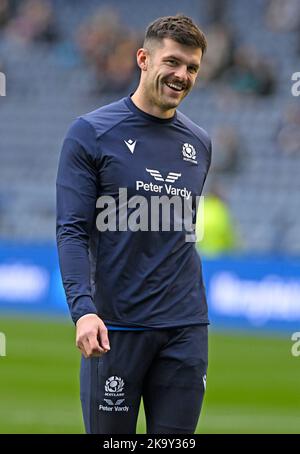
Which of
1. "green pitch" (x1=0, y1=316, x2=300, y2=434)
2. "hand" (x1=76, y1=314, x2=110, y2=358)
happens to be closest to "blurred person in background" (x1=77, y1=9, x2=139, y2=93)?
"green pitch" (x1=0, y1=316, x2=300, y2=434)

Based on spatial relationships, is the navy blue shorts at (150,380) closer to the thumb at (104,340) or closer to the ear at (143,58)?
the thumb at (104,340)

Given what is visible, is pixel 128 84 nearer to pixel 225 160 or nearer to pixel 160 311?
pixel 225 160

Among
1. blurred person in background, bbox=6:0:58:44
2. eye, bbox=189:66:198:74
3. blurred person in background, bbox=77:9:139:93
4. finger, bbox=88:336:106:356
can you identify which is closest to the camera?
finger, bbox=88:336:106:356

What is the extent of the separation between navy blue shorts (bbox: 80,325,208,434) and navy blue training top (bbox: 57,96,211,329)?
0.08 metres

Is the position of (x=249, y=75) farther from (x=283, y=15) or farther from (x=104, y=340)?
(x=104, y=340)

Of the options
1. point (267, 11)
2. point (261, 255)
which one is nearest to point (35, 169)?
point (267, 11)

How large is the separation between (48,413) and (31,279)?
7950 millimetres

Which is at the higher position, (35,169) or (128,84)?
(128,84)

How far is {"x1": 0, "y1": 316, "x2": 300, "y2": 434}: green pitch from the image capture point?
10355 mm

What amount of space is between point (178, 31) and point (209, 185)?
16.2 m

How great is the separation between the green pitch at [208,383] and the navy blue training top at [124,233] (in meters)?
4.13

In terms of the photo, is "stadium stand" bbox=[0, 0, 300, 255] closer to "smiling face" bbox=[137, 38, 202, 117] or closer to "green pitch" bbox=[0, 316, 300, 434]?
"green pitch" bbox=[0, 316, 300, 434]

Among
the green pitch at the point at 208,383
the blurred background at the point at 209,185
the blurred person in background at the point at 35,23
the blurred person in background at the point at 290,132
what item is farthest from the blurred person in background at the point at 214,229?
the blurred person in background at the point at 35,23

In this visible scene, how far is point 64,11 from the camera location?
2647cm
